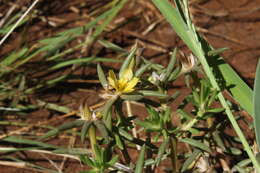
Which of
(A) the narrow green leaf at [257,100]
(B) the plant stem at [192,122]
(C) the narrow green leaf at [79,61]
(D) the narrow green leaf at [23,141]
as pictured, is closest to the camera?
(A) the narrow green leaf at [257,100]

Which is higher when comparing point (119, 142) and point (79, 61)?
point (79, 61)

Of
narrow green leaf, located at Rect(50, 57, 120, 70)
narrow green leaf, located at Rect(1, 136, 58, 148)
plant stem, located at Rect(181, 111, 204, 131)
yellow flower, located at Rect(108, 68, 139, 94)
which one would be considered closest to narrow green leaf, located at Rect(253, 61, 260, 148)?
plant stem, located at Rect(181, 111, 204, 131)

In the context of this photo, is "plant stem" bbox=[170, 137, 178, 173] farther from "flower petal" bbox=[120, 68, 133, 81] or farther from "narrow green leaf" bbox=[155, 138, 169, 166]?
"flower petal" bbox=[120, 68, 133, 81]

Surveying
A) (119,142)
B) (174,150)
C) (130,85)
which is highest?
(130,85)

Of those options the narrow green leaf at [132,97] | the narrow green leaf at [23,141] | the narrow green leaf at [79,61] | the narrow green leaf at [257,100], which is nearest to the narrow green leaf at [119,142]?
the narrow green leaf at [132,97]

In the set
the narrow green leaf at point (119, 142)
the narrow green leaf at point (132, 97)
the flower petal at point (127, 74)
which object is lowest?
the narrow green leaf at point (119, 142)

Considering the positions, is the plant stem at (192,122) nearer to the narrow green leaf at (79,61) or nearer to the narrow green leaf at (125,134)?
the narrow green leaf at (125,134)

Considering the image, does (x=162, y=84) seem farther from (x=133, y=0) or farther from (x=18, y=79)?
(x=133, y=0)

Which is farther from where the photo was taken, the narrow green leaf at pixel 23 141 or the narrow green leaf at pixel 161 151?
the narrow green leaf at pixel 23 141

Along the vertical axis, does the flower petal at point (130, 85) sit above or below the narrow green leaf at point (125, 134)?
above

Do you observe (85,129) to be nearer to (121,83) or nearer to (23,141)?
(121,83)

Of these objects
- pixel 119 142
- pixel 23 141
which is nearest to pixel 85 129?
pixel 119 142
